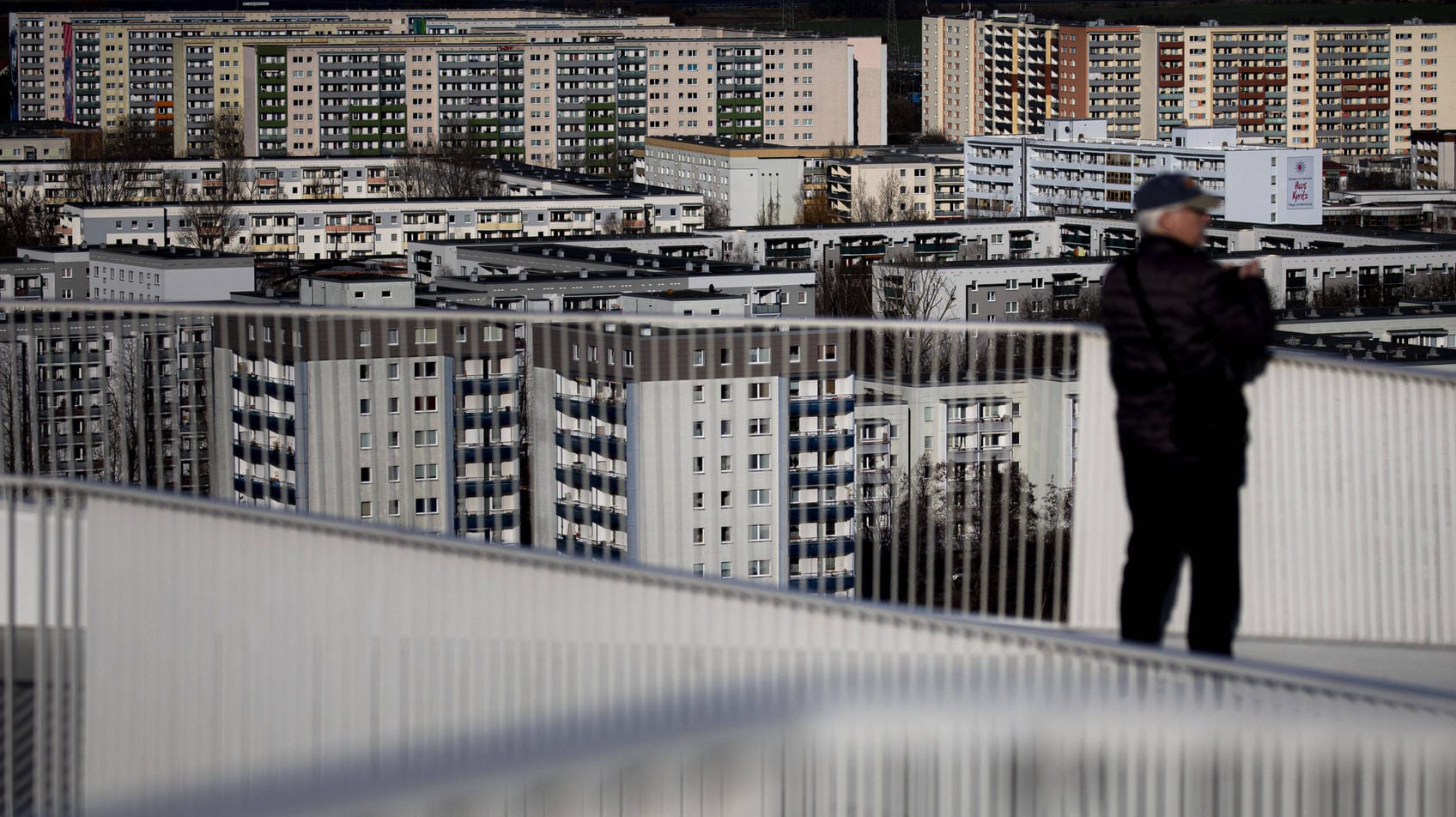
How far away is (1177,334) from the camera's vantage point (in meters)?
3.27

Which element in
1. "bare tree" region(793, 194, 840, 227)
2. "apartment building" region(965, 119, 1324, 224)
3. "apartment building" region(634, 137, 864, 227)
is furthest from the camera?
"apartment building" region(634, 137, 864, 227)

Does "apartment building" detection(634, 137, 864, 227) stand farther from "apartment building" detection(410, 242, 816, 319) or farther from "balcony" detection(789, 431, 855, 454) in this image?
"balcony" detection(789, 431, 855, 454)

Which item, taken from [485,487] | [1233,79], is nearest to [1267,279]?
[1233,79]

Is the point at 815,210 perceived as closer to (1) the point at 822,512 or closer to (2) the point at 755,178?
(2) the point at 755,178

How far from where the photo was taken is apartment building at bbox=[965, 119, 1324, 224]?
54031 mm

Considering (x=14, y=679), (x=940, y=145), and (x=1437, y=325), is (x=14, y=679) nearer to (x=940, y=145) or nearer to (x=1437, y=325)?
(x=1437, y=325)

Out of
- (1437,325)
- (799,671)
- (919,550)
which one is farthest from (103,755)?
(1437,325)

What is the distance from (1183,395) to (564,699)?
105 centimetres

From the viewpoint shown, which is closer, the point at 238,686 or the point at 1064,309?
the point at 238,686

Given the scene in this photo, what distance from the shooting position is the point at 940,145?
74.1 meters

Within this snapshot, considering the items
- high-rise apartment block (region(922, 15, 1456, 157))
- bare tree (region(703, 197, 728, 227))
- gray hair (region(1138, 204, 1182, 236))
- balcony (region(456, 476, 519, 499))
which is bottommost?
balcony (region(456, 476, 519, 499))

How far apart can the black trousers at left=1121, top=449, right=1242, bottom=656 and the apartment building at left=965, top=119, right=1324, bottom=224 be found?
161 ft

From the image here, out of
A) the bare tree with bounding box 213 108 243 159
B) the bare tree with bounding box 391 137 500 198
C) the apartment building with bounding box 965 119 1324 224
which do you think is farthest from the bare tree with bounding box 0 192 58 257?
the apartment building with bounding box 965 119 1324 224

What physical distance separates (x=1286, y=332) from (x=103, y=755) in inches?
1155
